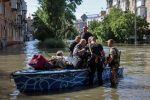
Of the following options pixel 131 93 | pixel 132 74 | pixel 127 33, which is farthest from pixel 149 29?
pixel 131 93

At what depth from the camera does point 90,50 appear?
33.5 feet

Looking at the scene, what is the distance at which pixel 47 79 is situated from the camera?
899cm

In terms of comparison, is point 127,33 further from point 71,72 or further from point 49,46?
point 71,72

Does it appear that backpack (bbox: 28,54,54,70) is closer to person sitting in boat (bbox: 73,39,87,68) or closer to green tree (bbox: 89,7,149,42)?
person sitting in boat (bbox: 73,39,87,68)

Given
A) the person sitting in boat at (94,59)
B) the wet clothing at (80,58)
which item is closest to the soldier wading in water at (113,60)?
the person sitting in boat at (94,59)

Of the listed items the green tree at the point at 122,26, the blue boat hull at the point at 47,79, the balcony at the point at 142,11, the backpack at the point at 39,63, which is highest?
the balcony at the point at 142,11

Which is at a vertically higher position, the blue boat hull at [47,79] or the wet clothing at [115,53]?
the wet clothing at [115,53]

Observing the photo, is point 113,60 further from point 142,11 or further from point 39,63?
point 142,11

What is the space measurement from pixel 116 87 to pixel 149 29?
48.7m

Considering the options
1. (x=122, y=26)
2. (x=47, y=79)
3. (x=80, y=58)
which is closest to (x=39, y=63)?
(x=47, y=79)

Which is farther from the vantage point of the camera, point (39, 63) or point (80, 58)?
point (80, 58)

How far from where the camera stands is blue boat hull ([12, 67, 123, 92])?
8672 mm

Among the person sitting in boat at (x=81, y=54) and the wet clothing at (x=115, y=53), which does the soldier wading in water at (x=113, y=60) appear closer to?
the wet clothing at (x=115, y=53)

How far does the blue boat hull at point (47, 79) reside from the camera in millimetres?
8672
